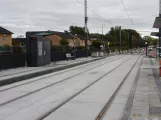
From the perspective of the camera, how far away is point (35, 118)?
28.8ft

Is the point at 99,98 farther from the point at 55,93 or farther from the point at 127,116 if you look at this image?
the point at 127,116

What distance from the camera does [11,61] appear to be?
82.4 feet

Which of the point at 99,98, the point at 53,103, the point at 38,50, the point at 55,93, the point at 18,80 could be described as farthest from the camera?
the point at 38,50

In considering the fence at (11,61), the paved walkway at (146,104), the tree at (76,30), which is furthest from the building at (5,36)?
the tree at (76,30)

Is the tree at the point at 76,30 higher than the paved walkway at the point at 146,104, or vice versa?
the tree at the point at 76,30

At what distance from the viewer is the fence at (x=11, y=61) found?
76.9 feet

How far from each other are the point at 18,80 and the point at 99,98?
25.0 ft

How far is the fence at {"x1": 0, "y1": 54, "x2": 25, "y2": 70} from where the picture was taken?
23453 mm

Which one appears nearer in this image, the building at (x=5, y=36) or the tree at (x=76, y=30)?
the building at (x=5, y=36)

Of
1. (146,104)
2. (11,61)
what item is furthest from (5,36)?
(146,104)

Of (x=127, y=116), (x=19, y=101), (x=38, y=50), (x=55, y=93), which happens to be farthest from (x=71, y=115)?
(x=38, y=50)

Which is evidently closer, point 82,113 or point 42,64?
point 82,113

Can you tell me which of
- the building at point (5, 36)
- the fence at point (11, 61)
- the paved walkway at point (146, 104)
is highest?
the building at point (5, 36)

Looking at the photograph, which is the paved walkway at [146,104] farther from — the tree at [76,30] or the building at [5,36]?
the tree at [76,30]
